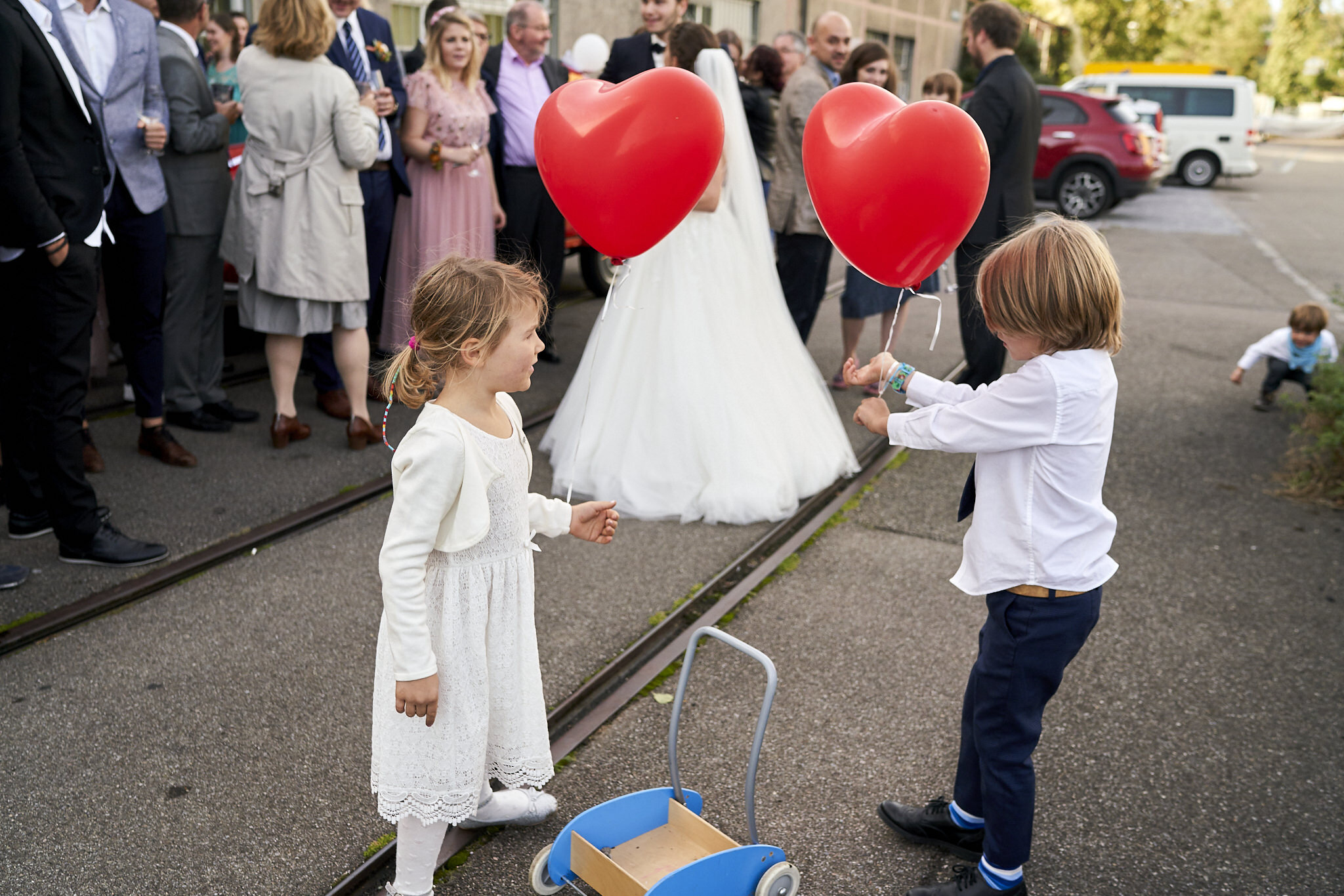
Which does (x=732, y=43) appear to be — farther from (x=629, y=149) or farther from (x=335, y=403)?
(x=629, y=149)

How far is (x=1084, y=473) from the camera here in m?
2.27

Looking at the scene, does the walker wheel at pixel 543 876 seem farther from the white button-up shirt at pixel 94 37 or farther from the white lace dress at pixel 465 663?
the white button-up shirt at pixel 94 37

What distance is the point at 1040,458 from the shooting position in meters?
2.28

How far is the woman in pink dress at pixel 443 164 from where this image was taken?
597cm

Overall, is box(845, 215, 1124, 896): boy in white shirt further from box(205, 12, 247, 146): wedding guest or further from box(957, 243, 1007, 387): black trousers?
box(205, 12, 247, 146): wedding guest

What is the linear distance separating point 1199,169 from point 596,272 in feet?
60.4

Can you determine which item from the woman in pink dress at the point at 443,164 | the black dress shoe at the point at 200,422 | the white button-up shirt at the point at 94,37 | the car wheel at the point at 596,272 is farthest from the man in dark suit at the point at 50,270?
the car wheel at the point at 596,272

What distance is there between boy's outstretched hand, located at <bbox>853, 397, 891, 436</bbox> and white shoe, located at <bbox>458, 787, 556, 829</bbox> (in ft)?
4.20

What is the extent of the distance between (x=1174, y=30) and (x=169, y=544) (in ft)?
234

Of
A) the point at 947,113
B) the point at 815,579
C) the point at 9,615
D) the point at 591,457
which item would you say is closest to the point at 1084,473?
the point at 947,113

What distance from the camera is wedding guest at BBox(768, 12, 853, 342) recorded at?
6.02m

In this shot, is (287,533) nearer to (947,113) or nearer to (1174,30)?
(947,113)

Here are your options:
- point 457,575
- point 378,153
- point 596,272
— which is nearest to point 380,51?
point 378,153

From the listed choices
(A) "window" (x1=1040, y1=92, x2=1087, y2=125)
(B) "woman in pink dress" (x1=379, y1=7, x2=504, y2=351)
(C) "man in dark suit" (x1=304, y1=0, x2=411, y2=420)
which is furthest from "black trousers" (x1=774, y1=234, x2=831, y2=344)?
(A) "window" (x1=1040, y1=92, x2=1087, y2=125)
